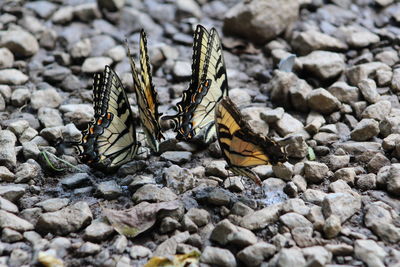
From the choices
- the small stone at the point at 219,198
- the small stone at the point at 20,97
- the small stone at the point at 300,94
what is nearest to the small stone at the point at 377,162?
the small stone at the point at 300,94

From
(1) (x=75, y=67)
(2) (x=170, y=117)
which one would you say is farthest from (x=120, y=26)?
(2) (x=170, y=117)

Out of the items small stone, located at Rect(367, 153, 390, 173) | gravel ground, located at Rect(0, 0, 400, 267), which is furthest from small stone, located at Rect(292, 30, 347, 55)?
small stone, located at Rect(367, 153, 390, 173)

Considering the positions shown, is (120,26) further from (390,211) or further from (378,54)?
(390,211)

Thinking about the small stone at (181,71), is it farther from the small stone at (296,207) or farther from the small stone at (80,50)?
the small stone at (296,207)

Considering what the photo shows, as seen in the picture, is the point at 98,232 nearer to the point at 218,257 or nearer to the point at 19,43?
the point at 218,257

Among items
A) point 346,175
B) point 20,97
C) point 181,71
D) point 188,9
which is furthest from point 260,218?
point 188,9

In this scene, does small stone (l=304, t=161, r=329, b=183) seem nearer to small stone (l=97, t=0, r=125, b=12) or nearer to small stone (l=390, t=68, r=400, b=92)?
A: small stone (l=390, t=68, r=400, b=92)
